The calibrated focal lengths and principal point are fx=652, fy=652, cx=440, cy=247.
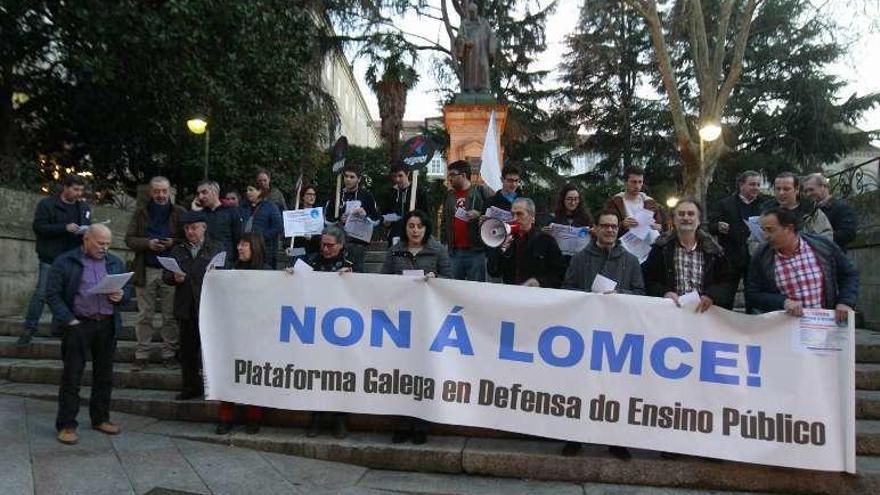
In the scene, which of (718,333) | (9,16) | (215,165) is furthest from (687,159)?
(9,16)

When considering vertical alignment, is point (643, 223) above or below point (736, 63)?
below

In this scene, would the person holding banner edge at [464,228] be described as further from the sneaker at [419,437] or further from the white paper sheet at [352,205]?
the sneaker at [419,437]

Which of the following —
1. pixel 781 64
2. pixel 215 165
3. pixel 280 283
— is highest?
pixel 781 64

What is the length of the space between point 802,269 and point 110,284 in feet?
16.8

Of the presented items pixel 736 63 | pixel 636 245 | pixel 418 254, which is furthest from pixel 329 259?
pixel 736 63

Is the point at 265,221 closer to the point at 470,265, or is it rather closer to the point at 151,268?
the point at 151,268

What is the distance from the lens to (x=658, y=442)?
4.53 m

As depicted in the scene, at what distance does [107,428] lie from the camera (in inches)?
207

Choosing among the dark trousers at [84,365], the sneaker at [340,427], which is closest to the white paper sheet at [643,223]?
the sneaker at [340,427]

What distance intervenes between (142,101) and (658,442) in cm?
1244

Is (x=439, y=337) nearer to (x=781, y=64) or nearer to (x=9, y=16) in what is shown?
(x=9, y=16)

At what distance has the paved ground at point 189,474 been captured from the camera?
430cm

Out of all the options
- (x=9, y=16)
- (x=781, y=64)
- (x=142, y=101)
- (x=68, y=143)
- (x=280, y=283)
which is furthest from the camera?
(x=781, y=64)

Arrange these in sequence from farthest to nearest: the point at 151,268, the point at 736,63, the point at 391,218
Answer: the point at 736,63, the point at 391,218, the point at 151,268
